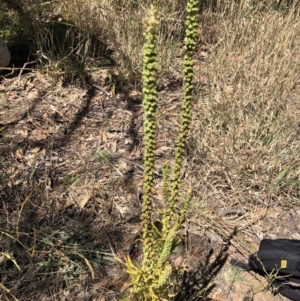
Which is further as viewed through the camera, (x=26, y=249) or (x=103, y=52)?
(x=103, y=52)

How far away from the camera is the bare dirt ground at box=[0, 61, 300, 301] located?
2211 mm

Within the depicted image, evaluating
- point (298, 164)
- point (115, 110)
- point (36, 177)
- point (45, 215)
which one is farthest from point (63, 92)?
point (298, 164)

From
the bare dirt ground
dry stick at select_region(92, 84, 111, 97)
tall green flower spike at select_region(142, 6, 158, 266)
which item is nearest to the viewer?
tall green flower spike at select_region(142, 6, 158, 266)

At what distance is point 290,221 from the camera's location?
2676mm

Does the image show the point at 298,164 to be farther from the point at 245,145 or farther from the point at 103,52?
the point at 103,52

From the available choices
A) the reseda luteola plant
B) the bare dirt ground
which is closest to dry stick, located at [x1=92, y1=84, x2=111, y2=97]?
the bare dirt ground

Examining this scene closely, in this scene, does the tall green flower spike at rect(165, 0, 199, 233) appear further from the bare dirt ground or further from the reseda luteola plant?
the bare dirt ground

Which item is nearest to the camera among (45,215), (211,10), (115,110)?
(45,215)

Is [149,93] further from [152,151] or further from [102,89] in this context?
[102,89]

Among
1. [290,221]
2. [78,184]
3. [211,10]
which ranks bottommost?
[290,221]

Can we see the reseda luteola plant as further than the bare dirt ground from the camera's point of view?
No

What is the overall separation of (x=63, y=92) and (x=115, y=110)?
1.44 feet

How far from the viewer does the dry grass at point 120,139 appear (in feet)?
7.49

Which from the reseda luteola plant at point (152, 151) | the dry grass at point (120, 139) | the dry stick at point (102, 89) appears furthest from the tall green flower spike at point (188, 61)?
the dry stick at point (102, 89)
